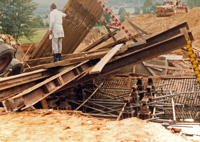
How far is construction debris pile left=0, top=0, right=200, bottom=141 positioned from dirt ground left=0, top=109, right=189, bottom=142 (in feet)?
0.18

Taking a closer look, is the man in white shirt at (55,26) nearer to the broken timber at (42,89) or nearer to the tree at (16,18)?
the broken timber at (42,89)

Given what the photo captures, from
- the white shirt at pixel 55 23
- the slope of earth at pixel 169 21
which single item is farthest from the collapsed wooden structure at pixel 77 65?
the slope of earth at pixel 169 21

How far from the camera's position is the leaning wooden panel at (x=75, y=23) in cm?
1130

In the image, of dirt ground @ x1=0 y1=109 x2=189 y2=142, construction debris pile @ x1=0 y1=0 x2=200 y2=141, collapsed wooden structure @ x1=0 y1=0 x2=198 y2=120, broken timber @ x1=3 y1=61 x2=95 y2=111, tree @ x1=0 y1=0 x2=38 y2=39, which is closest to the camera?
→ dirt ground @ x1=0 y1=109 x2=189 y2=142

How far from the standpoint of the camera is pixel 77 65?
9039 millimetres

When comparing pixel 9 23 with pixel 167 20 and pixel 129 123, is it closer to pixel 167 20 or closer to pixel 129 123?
pixel 167 20

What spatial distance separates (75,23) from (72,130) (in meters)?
7.36

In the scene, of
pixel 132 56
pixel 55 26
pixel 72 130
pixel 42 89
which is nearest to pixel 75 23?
pixel 55 26

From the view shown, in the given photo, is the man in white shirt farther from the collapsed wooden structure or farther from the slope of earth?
the slope of earth

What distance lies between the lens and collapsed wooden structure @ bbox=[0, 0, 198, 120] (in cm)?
696

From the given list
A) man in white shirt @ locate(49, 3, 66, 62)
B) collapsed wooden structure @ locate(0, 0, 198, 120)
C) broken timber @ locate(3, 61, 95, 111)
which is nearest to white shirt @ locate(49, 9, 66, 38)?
man in white shirt @ locate(49, 3, 66, 62)

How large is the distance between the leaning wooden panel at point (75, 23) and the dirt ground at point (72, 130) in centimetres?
558

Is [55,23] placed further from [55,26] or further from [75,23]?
[75,23]

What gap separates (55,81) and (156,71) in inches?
357
